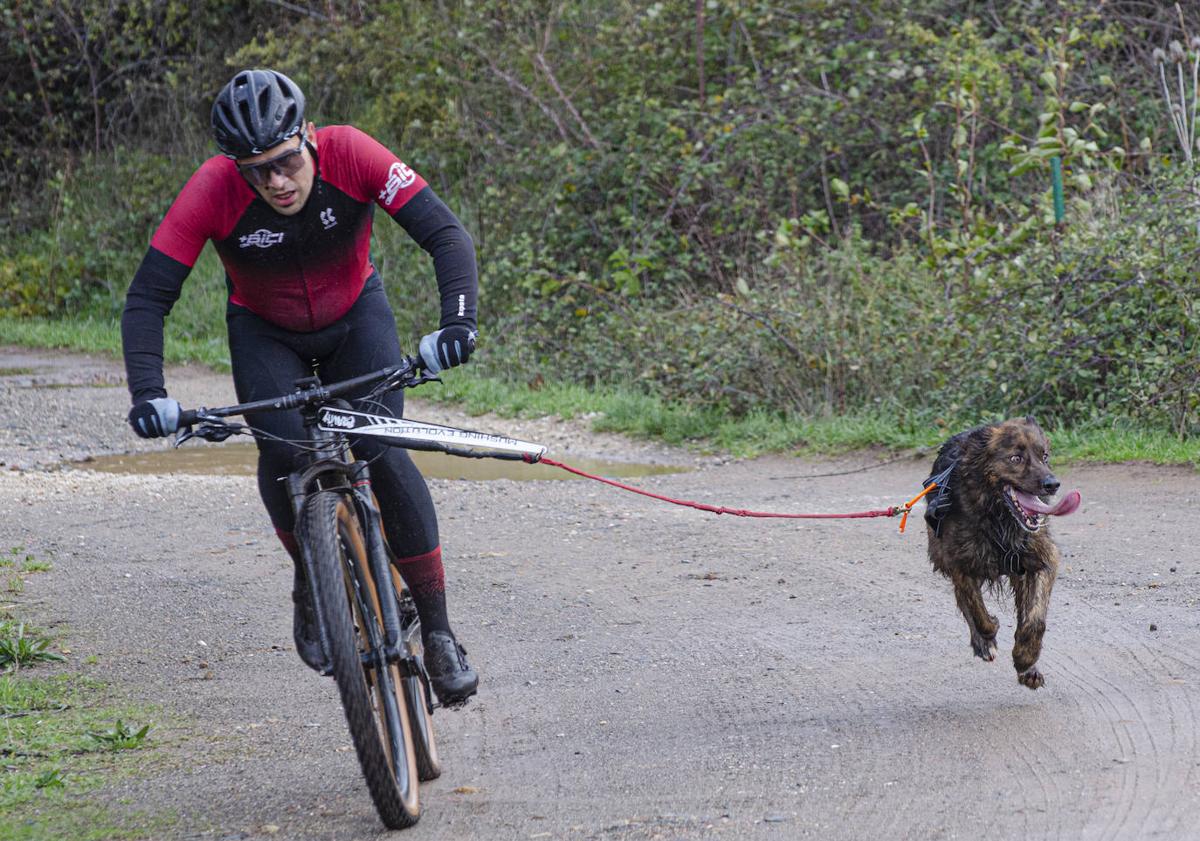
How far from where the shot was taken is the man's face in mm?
4191

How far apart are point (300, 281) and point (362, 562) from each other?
1007mm

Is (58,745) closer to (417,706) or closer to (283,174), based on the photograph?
(417,706)

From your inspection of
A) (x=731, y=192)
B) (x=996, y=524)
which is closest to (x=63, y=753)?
(x=996, y=524)

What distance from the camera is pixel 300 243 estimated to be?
443 cm

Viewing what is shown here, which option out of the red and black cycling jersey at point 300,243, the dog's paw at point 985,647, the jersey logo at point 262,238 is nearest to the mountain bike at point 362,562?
the red and black cycling jersey at point 300,243

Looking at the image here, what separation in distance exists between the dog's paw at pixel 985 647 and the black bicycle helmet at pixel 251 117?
306cm

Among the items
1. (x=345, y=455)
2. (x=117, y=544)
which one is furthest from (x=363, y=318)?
(x=117, y=544)

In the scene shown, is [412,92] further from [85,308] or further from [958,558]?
[958,558]

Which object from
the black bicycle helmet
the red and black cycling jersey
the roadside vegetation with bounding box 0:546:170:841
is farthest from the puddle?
the black bicycle helmet

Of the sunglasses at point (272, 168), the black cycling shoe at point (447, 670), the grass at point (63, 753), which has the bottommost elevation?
the grass at point (63, 753)

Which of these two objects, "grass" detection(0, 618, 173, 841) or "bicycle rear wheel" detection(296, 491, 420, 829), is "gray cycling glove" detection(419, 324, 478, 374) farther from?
"grass" detection(0, 618, 173, 841)

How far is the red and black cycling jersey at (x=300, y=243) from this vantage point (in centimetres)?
432

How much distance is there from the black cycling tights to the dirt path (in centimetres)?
82

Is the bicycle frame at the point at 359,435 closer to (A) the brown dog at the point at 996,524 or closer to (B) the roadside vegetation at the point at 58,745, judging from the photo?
(B) the roadside vegetation at the point at 58,745
